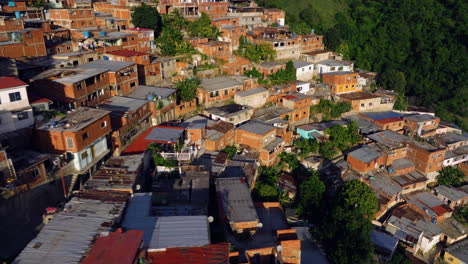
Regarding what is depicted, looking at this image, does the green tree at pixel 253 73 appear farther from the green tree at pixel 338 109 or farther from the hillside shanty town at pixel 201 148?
the green tree at pixel 338 109

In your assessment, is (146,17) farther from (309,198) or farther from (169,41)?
(309,198)

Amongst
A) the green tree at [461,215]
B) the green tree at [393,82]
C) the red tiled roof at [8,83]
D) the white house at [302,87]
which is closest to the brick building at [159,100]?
the red tiled roof at [8,83]

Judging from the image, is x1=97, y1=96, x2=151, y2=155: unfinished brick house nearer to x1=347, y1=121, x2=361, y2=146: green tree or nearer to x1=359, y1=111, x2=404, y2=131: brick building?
x1=347, y1=121, x2=361, y2=146: green tree

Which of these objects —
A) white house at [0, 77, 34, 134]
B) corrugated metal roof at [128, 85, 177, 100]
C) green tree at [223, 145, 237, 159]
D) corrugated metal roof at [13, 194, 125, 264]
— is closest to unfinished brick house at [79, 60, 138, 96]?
corrugated metal roof at [128, 85, 177, 100]

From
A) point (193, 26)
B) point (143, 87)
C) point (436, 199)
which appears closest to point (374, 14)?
point (193, 26)

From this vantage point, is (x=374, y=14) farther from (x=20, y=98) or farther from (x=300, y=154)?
(x=20, y=98)
